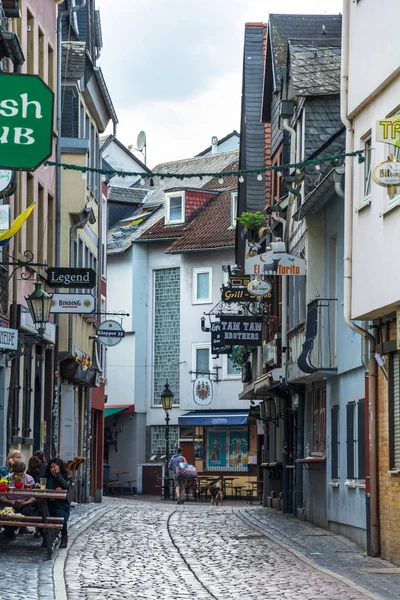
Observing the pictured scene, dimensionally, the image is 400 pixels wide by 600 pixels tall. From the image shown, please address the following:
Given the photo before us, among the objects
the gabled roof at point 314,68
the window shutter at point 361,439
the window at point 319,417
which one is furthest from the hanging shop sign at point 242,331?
the window shutter at point 361,439

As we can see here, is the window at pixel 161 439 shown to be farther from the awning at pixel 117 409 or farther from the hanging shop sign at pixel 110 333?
the hanging shop sign at pixel 110 333

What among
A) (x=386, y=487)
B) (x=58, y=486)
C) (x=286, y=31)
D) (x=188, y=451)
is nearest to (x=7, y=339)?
(x=58, y=486)

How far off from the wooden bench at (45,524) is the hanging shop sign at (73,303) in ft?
28.8

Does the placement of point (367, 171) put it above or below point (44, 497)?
above

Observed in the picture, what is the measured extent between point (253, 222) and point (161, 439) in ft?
81.1

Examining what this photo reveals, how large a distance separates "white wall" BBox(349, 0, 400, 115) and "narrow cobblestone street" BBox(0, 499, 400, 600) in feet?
20.4

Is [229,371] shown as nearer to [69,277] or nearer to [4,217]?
[69,277]

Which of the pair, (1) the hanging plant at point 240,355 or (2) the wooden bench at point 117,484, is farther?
(2) the wooden bench at point 117,484

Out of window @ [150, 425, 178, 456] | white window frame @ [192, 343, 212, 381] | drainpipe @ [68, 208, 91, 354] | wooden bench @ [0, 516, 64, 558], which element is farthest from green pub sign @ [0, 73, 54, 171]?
window @ [150, 425, 178, 456]

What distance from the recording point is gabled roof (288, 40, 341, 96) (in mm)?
27331

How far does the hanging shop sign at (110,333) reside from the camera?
3350cm

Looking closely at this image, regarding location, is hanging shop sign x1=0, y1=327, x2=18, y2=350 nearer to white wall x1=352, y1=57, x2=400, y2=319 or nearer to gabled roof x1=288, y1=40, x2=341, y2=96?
white wall x1=352, y1=57, x2=400, y2=319

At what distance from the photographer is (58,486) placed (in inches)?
754

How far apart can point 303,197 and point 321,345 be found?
3.90 m
